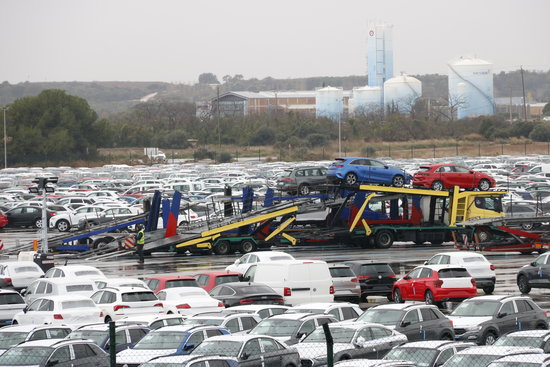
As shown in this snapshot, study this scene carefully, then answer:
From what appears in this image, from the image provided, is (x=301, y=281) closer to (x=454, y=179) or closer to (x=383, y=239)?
(x=383, y=239)

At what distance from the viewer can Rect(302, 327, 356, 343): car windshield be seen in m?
17.0

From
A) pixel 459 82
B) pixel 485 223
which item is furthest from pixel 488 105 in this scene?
pixel 485 223

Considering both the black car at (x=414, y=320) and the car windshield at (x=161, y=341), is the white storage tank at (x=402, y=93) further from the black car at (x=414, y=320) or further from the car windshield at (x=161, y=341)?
the car windshield at (x=161, y=341)

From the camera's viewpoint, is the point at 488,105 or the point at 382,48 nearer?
the point at 488,105

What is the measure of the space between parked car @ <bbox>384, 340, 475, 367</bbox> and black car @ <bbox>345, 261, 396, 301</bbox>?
12.0 meters

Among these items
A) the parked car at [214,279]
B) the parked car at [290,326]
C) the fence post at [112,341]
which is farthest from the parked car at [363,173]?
the fence post at [112,341]

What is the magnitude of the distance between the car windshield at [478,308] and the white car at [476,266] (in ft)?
23.2

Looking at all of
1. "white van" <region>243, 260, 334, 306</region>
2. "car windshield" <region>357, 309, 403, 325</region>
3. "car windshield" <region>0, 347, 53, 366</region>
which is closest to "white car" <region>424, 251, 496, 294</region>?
"white van" <region>243, 260, 334, 306</region>

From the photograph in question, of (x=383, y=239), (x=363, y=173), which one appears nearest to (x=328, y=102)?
(x=363, y=173)

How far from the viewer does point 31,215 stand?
53.9 meters

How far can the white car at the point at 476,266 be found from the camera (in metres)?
27.9

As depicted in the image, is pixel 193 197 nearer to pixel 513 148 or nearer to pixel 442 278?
pixel 442 278

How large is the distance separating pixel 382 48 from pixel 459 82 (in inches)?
841

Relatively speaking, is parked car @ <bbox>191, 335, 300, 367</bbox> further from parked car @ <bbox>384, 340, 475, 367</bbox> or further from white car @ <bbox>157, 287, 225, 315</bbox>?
white car @ <bbox>157, 287, 225, 315</bbox>
